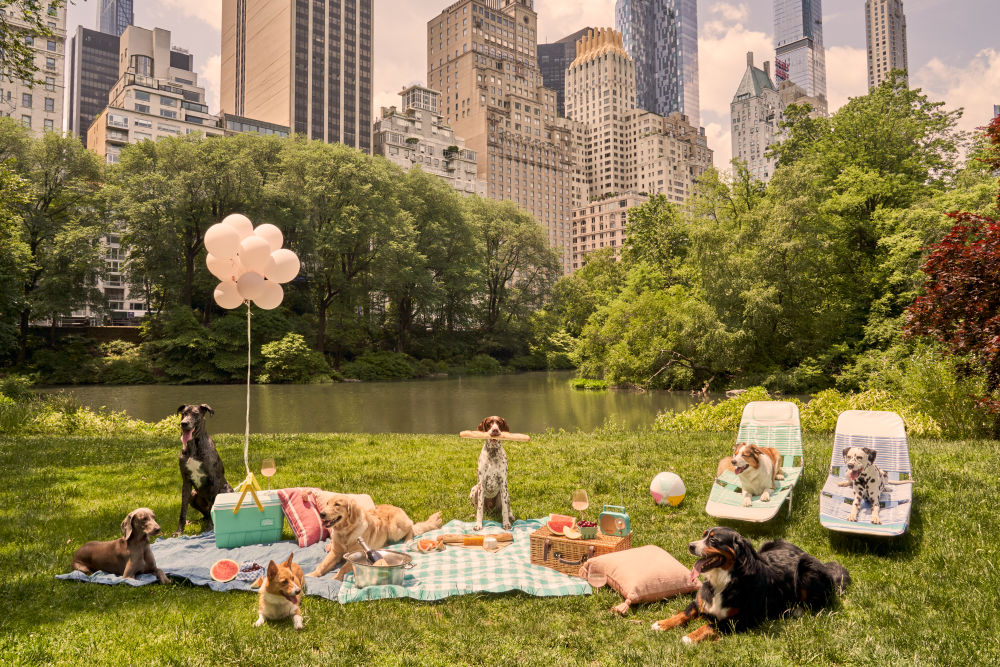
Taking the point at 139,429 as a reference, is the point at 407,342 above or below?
above

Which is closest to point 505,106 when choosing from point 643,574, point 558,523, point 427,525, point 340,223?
point 340,223

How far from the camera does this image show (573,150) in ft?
456

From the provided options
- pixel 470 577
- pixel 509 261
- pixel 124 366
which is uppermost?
pixel 509 261

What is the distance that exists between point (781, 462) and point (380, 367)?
3679 cm

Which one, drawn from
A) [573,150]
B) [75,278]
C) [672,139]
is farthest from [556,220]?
[75,278]

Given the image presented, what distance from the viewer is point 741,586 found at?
420 cm

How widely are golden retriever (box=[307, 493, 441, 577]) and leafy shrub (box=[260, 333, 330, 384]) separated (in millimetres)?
32306

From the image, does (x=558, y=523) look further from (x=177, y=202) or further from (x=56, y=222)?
(x=56, y=222)

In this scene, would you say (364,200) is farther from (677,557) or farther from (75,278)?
(677,557)

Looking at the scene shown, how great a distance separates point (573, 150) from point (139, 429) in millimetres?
135130

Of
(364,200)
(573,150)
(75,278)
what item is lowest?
(75,278)

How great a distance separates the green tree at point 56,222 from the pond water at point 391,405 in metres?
6.03

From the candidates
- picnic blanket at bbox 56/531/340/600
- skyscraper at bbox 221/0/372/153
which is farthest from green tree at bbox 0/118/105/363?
skyscraper at bbox 221/0/372/153

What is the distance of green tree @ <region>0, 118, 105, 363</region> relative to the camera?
32.6 meters
